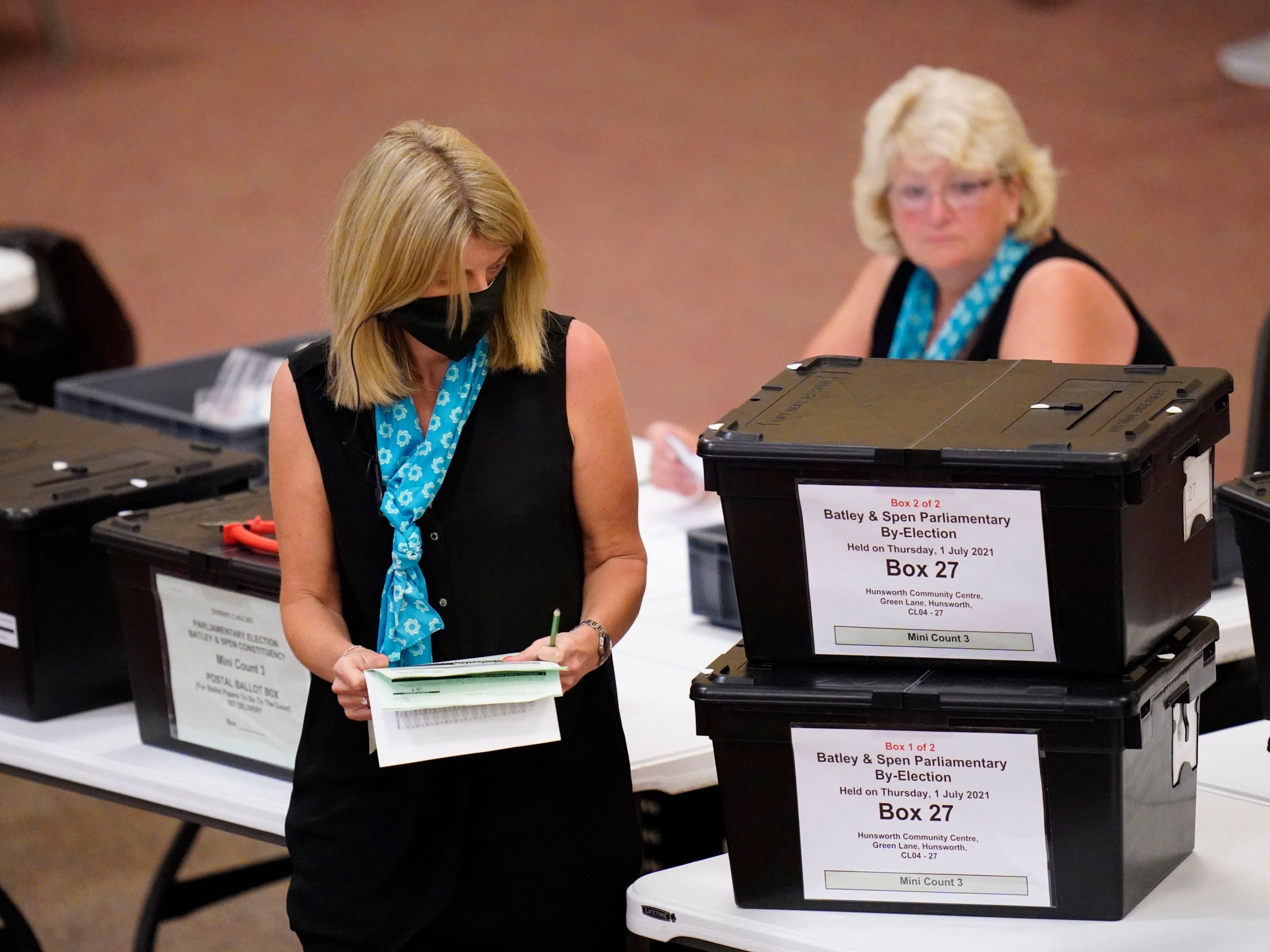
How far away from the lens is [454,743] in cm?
177

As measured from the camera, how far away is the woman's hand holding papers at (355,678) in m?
1.79

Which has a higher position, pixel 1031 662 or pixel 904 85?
pixel 904 85

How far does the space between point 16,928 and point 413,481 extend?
138 centimetres

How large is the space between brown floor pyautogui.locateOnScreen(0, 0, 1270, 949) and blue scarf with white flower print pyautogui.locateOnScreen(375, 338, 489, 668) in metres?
1.94

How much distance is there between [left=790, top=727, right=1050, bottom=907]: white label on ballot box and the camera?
1727mm

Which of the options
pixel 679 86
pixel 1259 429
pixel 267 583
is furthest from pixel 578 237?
pixel 267 583

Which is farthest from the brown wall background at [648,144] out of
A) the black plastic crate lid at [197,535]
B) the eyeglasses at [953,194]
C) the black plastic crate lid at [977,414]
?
the black plastic crate lid at [977,414]

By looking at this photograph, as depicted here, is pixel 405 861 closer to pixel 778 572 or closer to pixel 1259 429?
pixel 778 572

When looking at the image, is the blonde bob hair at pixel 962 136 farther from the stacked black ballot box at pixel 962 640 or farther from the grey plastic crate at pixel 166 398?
the stacked black ballot box at pixel 962 640

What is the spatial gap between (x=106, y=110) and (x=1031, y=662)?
9544mm

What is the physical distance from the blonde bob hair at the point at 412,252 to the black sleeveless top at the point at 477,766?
41mm

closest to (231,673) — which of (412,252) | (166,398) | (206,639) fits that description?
(206,639)

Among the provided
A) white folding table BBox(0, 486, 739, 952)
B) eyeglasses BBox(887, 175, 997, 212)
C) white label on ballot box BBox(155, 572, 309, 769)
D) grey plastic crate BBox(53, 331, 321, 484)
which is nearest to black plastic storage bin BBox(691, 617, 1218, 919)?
white folding table BBox(0, 486, 739, 952)

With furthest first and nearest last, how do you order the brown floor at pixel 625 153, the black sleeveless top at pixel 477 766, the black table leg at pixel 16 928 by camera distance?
the brown floor at pixel 625 153, the black table leg at pixel 16 928, the black sleeveless top at pixel 477 766
